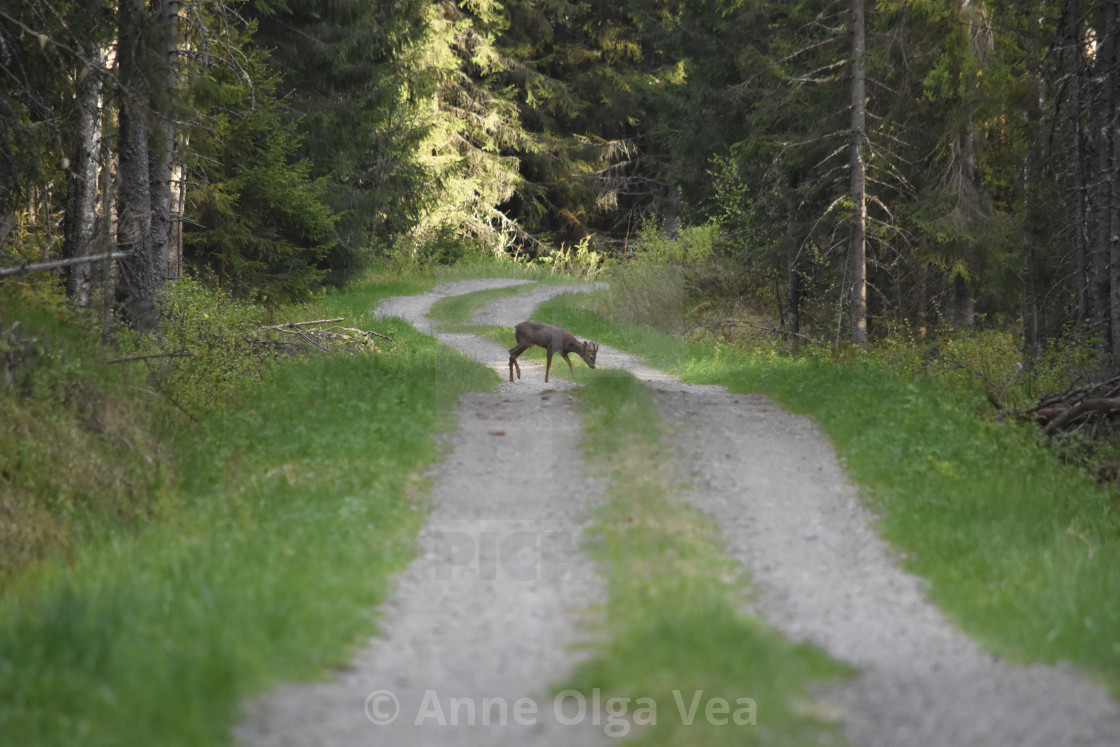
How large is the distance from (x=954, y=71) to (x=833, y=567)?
1277cm

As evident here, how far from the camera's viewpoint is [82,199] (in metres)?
11.3

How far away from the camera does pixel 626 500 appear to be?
7.85 meters

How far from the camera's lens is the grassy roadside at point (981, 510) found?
18.6ft

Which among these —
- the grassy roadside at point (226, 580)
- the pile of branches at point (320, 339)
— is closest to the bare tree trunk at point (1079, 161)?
the grassy roadside at point (226, 580)

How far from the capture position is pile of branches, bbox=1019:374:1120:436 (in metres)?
10.0

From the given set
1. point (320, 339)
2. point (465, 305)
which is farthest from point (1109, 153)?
point (465, 305)

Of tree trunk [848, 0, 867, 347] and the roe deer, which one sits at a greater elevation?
tree trunk [848, 0, 867, 347]

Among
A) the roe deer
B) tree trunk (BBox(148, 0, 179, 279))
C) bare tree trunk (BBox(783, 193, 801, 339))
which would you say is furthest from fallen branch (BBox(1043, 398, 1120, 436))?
bare tree trunk (BBox(783, 193, 801, 339))

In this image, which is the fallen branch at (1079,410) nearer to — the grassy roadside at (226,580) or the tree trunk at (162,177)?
the grassy roadside at (226,580)

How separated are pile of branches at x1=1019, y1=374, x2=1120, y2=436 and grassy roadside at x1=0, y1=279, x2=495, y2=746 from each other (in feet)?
22.6

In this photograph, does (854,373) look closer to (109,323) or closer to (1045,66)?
(1045,66)

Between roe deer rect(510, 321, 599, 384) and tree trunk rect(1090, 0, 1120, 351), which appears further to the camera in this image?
roe deer rect(510, 321, 599, 384)

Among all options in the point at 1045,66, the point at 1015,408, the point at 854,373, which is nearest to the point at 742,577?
the point at 1015,408

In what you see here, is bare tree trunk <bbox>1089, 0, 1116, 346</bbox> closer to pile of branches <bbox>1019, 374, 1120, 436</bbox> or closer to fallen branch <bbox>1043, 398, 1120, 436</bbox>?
pile of branches <bbox>1019, 374, 1120, 436</bbox>
